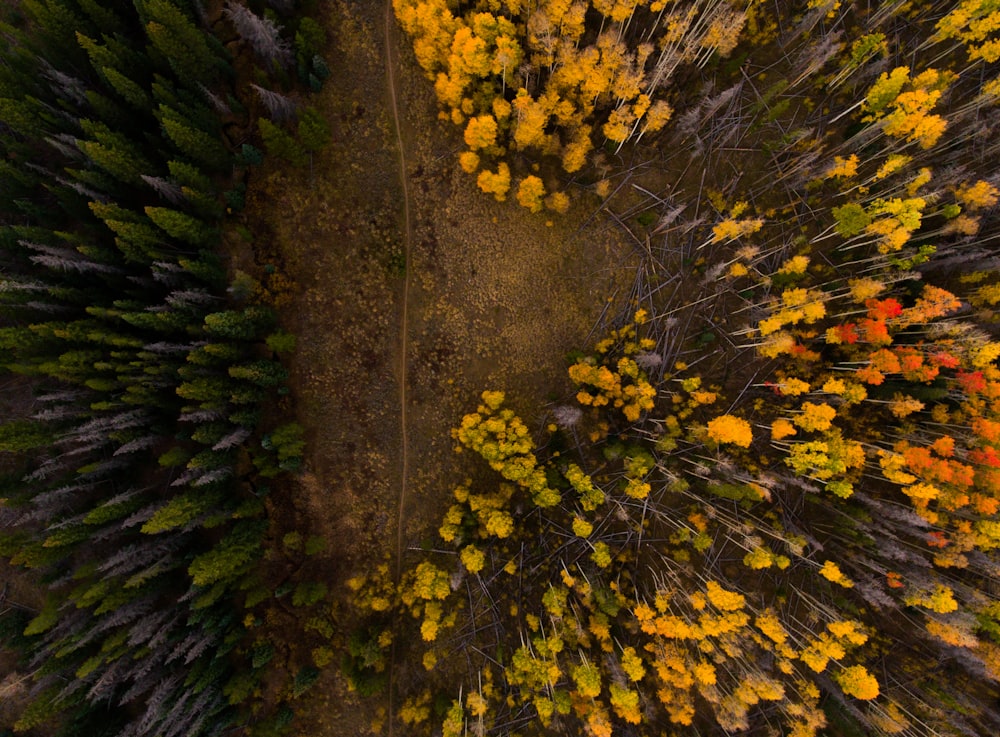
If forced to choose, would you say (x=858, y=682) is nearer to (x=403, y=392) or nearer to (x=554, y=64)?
(x=403, y=392)

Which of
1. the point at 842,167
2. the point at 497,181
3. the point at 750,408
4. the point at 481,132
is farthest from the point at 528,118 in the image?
the point at 750,408

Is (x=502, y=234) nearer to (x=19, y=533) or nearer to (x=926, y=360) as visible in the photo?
(x=926, y=360)

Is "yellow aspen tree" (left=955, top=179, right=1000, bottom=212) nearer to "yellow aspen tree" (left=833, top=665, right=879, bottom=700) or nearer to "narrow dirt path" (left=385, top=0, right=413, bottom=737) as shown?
"yellow aspen tree" (left=833, top=665, right=879, bottom=700)

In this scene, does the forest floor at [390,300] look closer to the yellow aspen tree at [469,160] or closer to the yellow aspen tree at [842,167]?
the yellow aspen tree at [469,160]

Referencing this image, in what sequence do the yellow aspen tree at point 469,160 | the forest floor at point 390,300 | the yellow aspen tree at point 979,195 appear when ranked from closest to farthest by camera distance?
the yellow aspen tree at point 979,195
the yellow aspen tree at point 469,160
the forest floor at point 390,300

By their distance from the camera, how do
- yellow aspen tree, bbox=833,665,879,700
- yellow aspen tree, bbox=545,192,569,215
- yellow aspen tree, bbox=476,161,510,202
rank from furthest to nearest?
1. yellow aspen tree, bbox=545,192,569,215
2. yellow aspen tree, bbox=476,161,510,202
3. yellow aspen tree, bbox=833,665,879,700

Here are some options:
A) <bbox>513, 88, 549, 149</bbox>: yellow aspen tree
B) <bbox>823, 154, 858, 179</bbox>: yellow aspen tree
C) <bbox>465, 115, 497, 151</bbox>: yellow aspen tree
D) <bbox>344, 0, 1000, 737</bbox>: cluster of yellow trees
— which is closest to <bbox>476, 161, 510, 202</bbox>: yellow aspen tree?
<bbox>344, 0, 1000, 737</bbox>: cluster of yellow trees

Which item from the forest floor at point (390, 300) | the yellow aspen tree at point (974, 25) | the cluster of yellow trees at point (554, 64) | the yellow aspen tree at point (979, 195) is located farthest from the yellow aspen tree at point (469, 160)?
the yellow aspen tree at point (979, 195)

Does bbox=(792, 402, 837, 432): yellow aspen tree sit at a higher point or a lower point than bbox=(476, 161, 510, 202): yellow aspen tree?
lower
